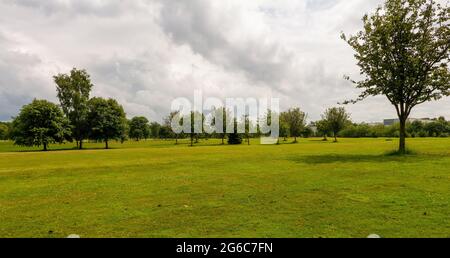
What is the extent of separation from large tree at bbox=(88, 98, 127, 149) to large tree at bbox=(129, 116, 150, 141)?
58.3 meters

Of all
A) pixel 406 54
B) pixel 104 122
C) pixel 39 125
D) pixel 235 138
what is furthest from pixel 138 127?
pixel 406 54

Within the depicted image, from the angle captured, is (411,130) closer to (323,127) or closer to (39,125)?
(323,127)

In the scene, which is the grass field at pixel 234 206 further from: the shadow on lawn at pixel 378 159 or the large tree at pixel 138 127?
the large tree at pixel 138 127

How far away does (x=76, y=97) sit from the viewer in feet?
249

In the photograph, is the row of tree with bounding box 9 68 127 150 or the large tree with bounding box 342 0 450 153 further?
the row of tree with bounding box 9 68 127 150

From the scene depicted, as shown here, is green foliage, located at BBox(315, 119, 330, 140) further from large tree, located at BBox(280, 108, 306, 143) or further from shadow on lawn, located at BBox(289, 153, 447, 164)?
shadow on lawn, located at BBox(289, 153, 447, 164)

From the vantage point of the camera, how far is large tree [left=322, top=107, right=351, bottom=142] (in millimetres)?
114250

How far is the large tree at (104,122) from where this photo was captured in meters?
77.7

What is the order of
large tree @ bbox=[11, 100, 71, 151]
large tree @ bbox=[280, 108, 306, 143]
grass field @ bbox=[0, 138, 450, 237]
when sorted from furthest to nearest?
large tree @ bbox=[280, 108, 306, 143]
large tree @ bbox=[11, 100, 71, 151]
grass field @ bbox=[0, 138, 450, 237]

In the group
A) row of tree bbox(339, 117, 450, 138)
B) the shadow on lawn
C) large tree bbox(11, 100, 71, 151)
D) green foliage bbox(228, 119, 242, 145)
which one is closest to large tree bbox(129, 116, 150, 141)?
green foliage bbox(228, 119, 242, 145)

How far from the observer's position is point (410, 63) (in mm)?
31531
